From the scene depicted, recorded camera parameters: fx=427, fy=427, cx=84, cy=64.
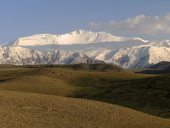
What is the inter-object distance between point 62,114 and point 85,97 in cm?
5750

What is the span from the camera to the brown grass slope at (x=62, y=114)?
49.8 meters

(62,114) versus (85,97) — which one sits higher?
(62,114)

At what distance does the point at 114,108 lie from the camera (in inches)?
2356

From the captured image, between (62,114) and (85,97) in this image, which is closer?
(62,114)

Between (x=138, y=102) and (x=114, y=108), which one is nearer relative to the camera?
(x=114, y=108)

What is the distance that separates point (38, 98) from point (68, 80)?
78.5m

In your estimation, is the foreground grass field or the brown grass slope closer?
the brown grass slope

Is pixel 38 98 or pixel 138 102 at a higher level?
pixel 38 98

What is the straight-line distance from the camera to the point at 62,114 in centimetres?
5388

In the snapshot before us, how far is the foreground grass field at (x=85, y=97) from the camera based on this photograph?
52.4 meters

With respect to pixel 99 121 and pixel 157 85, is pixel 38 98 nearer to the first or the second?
pixel 99 121

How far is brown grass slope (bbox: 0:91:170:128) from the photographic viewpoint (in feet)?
163

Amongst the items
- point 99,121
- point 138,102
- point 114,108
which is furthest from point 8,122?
point 138,102

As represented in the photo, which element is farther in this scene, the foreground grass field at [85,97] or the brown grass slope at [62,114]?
the foreground grass field at [85,97]
